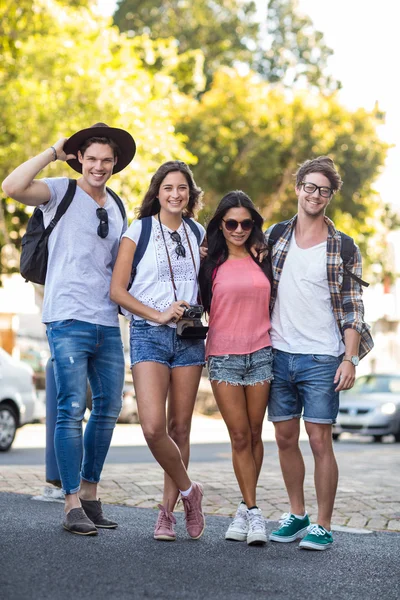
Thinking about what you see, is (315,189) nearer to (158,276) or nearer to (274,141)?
(158,276)

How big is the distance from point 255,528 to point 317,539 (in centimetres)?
33

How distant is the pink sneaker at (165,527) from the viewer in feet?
18.3

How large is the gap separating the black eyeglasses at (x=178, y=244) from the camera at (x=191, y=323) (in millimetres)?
340

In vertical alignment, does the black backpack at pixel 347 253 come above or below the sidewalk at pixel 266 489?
above

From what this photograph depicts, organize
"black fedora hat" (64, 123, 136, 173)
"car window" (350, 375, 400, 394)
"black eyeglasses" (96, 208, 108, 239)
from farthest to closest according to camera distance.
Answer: "car window" (350, 375, 400, 394)
"black fedora hat" (64, 123, 136, 173)
"black eyeglasses" (96, 208, 108, 239)

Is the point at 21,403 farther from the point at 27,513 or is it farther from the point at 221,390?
the point at 221,390

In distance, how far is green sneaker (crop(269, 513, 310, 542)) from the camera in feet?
19.0

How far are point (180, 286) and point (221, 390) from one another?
597mm

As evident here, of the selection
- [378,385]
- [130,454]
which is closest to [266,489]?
[130,454]

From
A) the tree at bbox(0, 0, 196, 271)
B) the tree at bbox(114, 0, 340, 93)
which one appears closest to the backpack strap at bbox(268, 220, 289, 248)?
the tree at bbox(0, 0, 196, 271)

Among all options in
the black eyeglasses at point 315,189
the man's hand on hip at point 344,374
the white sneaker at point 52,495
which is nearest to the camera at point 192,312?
the man's hand on hip at point 344,374

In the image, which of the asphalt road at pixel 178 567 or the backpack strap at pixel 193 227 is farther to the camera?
the backpack strap at pixel 193 227

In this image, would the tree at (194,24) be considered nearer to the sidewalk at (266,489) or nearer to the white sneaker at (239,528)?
the sidewalk at (266,489)

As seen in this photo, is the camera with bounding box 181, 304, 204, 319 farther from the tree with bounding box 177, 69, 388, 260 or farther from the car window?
the tree with bounding box 177, 69, 388, 260
